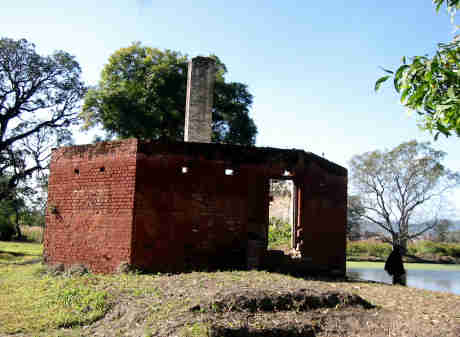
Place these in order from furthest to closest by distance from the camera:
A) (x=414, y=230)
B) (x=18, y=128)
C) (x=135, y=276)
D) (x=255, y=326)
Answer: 1. (x=414, y=230)
2. (x=18, y=128)
3. (x=135, y=276)
4. (x=255, y=326)

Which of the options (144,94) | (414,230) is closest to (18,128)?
(144,94)

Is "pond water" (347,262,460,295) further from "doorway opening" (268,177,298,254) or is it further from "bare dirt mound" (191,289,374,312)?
"bare dirt mound" (191,289,374,312)

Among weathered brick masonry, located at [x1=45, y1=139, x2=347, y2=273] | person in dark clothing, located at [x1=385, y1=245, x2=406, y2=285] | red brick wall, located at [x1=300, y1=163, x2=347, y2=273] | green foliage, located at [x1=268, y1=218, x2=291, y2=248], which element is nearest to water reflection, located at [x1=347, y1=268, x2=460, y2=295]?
green foliage, located at [x1=268, y1=218, x2=291, y2=248]

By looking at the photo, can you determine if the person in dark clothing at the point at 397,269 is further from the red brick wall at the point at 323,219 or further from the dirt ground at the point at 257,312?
the dirt ground at the point at 257,312

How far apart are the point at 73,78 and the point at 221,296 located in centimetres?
1906

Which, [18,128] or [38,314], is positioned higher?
[18,128]

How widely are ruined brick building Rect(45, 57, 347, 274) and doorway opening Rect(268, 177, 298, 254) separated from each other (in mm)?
249

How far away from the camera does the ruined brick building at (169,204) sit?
8.92 meters

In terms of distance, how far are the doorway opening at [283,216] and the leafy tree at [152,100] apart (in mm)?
6600

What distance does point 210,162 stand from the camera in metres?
9.34

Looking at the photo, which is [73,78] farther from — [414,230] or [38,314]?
[414,230]

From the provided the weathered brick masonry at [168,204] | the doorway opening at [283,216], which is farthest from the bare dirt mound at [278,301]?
the doorway opening at [283,216]

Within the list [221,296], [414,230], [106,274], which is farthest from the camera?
[414,230]

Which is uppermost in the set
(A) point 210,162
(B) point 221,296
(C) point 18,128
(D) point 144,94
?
(D) point 144,94
